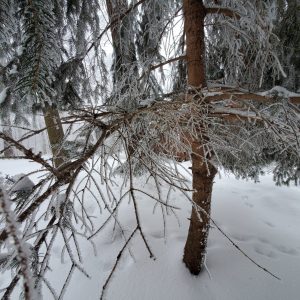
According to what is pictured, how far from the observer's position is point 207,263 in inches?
118

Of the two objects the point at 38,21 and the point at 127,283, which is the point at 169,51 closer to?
the point at 38,21

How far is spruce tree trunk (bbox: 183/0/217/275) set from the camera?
Result: 88.7 inches

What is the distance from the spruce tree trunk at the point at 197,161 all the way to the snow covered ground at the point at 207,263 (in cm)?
25

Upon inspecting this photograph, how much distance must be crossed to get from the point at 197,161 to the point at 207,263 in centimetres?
139

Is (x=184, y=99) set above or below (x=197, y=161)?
above

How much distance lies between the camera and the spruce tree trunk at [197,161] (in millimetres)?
2252

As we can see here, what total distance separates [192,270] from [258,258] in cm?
93

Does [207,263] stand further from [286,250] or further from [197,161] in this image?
[197,161]

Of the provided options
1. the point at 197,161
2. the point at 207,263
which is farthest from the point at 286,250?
the point at 197,161

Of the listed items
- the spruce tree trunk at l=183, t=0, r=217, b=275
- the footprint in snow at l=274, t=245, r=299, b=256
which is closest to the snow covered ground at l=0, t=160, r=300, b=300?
the footprint in snow at l=274, t=245, r=299, b=256

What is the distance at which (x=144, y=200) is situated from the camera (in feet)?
15.3

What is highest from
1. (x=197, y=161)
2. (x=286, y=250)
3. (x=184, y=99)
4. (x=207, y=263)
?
(x=184, y=99)

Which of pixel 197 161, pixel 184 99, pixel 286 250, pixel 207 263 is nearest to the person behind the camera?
pixel 184 99

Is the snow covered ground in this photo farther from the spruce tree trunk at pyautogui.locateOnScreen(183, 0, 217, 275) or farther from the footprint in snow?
the spruce tree trunk at pyautogui.locateOnScreen(183, 0, 217, 275)
